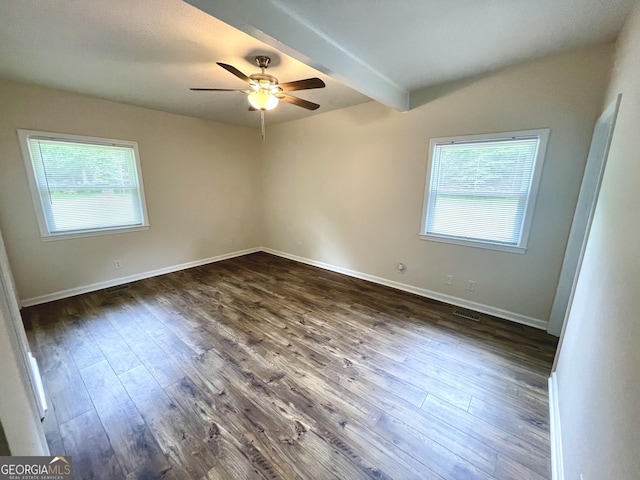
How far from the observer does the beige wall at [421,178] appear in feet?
7.42

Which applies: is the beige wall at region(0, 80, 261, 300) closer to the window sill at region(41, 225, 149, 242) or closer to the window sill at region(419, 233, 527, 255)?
the window sill at region(41, 225, 149, 242)

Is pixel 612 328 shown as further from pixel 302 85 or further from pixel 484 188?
pixel 302 85

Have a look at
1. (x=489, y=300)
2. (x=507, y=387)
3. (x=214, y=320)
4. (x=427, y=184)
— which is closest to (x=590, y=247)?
(x=507, y=387)

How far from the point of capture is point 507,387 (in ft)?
6.12

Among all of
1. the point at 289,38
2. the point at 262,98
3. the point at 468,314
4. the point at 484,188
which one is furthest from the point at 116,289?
the point at 484,188

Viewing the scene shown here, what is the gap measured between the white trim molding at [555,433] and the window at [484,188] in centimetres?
135

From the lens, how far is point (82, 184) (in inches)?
128

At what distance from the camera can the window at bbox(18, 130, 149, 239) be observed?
2.97 meters

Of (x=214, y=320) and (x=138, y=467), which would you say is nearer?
(x=138, y=467)

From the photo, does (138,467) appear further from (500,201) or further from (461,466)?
(500,201)

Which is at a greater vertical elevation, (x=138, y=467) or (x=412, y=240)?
(x=412, y=240)

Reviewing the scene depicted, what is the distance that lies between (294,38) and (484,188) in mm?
2380

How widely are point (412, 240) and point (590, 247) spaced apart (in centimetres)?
182
